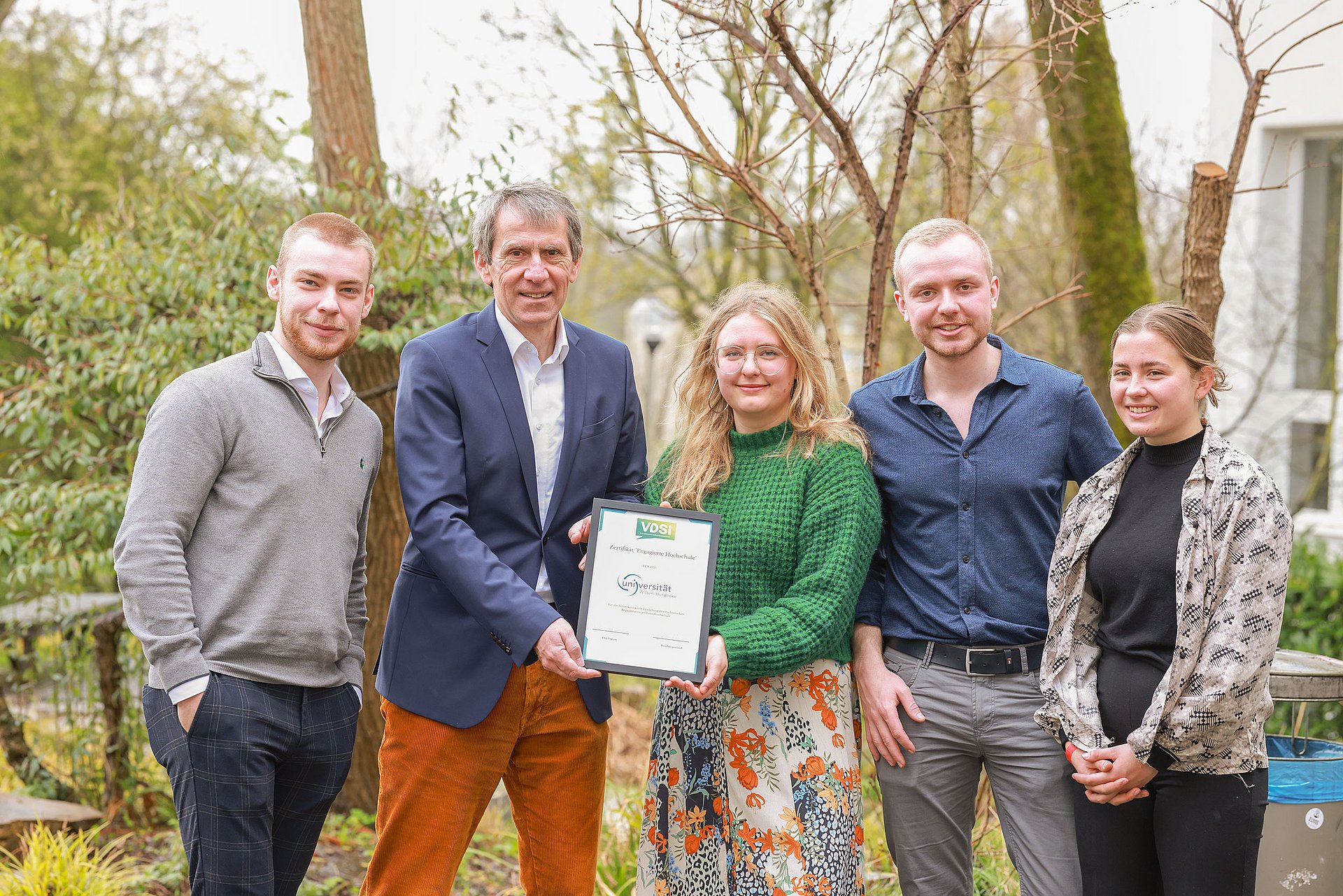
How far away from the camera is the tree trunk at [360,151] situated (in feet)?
17.5

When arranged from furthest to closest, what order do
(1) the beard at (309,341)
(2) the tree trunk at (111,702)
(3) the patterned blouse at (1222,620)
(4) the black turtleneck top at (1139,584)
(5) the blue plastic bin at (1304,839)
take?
(2) the tree trunk at (111,702) < (5) the blue plastic bin at (1304,839) < (1) the beard at (309,341) < (4) the black turtleneck top at (1139,584) < (3) the patterned blouse at (1222,620)

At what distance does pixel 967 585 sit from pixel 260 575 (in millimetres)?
1779

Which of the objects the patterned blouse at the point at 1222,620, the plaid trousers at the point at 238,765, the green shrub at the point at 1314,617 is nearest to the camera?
the patterned blouse at the point at 1222,620

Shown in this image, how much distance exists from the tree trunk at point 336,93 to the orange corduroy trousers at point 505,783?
10.3ft

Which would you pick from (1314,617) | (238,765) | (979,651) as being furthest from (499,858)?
(1314,617)

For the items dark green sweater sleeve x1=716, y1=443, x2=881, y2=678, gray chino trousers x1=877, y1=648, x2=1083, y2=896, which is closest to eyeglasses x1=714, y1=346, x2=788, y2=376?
dark green sweater sleeve x1=716, y1=443, x2=881, y2=678

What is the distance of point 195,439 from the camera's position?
2.72 meters

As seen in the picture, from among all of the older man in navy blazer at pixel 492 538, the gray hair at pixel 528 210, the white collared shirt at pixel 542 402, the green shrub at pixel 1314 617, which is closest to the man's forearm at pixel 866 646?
the older man in navy blazer at pixel 492 538

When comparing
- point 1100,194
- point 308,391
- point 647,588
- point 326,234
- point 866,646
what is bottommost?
point 866,646

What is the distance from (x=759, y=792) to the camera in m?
2.86

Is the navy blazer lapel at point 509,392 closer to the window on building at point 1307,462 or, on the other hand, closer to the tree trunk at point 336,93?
the tree trunk at point 336,93

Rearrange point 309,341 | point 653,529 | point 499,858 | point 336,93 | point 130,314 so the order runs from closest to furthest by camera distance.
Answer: point 653,529, point 309,341, point 130,314, point 336,93, point 499,858

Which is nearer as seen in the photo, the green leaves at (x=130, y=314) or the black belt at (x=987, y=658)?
the black belt at (x=987, y=658)

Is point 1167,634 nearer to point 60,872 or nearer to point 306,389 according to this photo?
point 306,389
